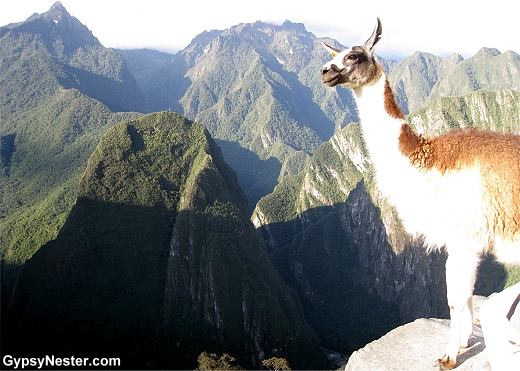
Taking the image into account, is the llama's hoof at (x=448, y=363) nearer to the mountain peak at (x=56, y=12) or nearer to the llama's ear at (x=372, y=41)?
the llama's ear at (x=372, y=41)

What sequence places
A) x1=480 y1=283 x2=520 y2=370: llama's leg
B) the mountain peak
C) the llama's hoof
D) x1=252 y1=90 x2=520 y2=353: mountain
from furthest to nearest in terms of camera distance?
the mountain peak, x1=252 y1=90 x2=520 y2=353: mountain, the llama's hoof, x1=480 y1=283 x2=520 y2=370: llama's leg

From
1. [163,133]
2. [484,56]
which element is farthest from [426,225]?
[484,56]

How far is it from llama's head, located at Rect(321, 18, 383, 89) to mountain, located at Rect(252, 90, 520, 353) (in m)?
40.8

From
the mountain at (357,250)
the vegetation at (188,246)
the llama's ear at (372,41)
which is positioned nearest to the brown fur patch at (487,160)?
the llama's ear at (372,41)

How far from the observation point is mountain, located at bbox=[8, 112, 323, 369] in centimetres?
3234

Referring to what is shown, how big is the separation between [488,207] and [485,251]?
466 mm

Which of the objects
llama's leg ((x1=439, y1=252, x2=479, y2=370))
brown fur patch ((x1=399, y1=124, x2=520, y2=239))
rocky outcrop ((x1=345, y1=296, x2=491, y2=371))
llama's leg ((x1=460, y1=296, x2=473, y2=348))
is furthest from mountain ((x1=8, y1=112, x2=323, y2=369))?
brown fur patch ((x1=399, y1=124, x2=520, y2=239))

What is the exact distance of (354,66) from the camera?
3648 millimetres

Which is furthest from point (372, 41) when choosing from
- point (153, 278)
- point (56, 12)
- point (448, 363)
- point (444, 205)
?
point (56, 12)

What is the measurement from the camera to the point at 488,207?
10.4ft

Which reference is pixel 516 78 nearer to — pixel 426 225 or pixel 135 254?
pixel 135 254

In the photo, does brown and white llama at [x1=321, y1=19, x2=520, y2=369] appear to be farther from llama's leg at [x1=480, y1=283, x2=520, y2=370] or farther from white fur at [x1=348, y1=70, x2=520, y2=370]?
llama's leg at [x1=480, y1=283, x2=520, y2=370]

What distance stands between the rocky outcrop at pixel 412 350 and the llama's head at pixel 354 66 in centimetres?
317

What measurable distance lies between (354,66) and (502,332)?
2710 mm
